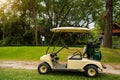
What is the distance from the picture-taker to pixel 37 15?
3931 centimetres

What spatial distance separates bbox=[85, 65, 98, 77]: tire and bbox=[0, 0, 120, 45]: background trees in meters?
24.9

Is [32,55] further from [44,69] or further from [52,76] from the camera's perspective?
[52,76]

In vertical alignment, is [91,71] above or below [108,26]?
below

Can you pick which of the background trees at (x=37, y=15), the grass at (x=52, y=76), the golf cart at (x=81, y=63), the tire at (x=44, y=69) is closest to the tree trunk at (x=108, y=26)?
the golf cart at (x=81, y=63)

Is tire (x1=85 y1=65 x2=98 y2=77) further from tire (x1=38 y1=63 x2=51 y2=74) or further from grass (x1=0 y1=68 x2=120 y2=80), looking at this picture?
tire (x1=38 y1=63 x2=51 y2=74)

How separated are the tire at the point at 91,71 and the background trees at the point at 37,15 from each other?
24948mm

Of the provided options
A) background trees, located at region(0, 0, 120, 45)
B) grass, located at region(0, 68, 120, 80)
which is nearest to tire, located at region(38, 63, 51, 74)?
grass, located at region(0, 68, 120, 80)

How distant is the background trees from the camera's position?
1432 inches

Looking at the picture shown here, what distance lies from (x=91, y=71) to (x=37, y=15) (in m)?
30.6

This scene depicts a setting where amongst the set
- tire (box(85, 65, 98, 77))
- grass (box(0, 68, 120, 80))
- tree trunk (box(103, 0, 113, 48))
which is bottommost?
grass (box(0, 68, 120, 80))

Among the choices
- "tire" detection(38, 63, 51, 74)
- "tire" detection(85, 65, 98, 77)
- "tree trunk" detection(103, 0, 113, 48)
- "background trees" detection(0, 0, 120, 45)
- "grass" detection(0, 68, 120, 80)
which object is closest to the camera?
"grass" detection(0, 68, 120, 80)

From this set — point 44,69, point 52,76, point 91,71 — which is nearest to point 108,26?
point 91,71

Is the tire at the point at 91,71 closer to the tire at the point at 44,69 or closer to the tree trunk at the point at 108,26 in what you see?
the tire at the point at 44,69

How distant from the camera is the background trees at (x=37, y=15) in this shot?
36.4 m
